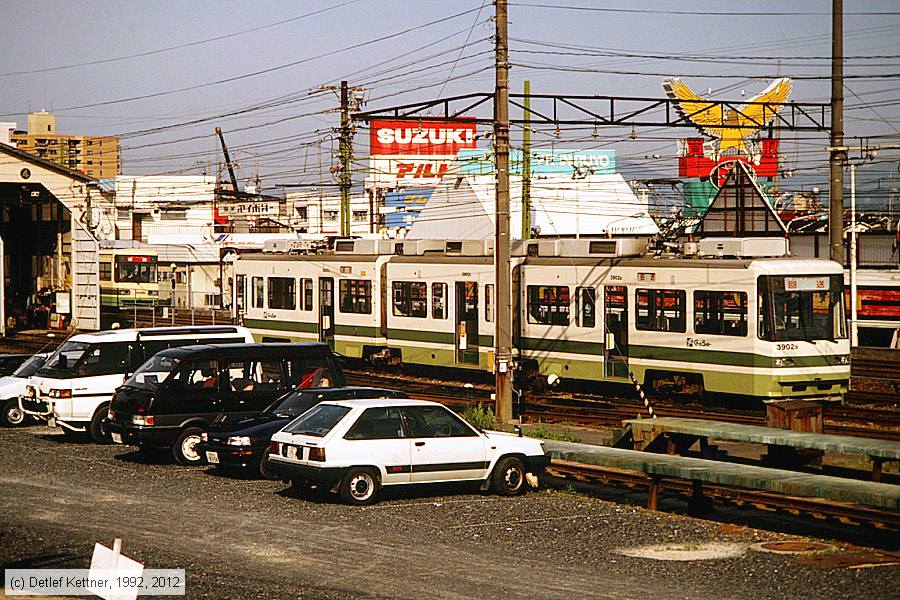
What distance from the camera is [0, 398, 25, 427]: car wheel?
25.9 metres

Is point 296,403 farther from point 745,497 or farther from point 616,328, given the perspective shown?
point 616,328

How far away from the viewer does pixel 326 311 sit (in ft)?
124

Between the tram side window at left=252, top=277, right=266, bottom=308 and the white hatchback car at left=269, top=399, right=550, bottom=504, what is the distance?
2406 cm

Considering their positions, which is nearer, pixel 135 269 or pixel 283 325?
pixel 283 325

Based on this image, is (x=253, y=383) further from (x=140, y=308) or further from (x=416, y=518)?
(x=140, y=308)

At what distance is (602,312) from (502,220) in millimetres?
6673

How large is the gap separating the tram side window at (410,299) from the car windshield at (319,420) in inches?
682

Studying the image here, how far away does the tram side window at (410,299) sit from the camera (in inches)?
1332

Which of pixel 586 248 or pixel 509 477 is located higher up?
pixel 586 248

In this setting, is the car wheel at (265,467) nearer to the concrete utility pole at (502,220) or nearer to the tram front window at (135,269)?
the concrete utility pole at (502,220)

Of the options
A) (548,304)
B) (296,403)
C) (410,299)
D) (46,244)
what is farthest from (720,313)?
(46,244)

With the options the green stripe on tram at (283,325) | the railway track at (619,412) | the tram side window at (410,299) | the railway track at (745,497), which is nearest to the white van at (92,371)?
the railway track at (619,412)

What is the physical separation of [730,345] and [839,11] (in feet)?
29.1

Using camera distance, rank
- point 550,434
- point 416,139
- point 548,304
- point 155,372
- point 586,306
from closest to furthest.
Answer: point 155,372
point 550,434
point 586,306
point 548,304
point 416,139
